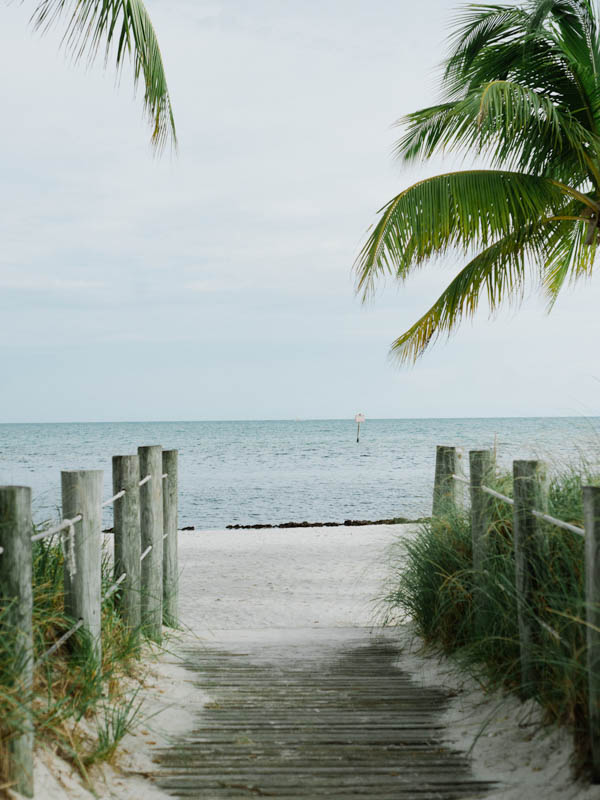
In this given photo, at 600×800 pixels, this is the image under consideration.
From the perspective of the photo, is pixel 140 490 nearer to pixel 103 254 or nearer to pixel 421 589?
pixel 421 589

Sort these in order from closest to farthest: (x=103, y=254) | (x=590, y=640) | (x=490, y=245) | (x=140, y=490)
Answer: (x=590, y=640) < (x=140, y=490) < (x=490, y=245) < (x=103, y=254)

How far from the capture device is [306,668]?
15.8ft

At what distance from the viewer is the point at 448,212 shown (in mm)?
7570

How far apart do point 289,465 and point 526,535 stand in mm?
33710

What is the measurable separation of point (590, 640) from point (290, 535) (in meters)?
11.9

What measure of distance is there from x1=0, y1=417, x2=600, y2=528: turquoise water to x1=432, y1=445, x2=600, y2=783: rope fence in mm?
392

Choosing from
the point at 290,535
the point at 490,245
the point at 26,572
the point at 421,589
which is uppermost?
the point at 490,245

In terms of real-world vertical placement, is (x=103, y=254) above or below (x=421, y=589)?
above

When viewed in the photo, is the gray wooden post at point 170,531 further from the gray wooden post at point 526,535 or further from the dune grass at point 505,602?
the gray wooden post at point 526,535

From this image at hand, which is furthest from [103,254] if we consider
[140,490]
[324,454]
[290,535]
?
[140,490]

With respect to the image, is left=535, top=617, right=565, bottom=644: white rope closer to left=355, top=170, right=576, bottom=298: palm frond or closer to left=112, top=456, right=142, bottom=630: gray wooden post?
left=112, top=456, right=142, bottom=630: gray wooden post

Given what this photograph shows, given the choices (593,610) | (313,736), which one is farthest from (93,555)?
(593,610)

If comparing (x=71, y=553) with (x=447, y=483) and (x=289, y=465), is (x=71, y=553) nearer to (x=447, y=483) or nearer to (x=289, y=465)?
(x=447, y=483)

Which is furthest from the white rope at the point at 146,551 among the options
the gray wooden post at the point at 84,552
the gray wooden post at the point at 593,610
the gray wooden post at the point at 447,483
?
the gray wooden post at the point at 593,610
